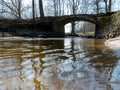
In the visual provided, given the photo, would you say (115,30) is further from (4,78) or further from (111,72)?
(4,78)

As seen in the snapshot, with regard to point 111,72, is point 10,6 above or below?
above

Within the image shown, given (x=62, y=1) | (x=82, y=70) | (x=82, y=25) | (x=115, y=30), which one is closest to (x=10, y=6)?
(x=62, y=1)

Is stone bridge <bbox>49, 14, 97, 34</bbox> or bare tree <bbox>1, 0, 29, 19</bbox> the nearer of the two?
Result: stone bridge <bbox>49, 14, 97, 34</bbox>

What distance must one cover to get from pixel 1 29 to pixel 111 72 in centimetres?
1917

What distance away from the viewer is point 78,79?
127 inches

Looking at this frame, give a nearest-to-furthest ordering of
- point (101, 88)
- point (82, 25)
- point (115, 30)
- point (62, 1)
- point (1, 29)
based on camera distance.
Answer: point (101, 88) → point (115, 30) → point (1, 29) → point (62, 1) → point (82, 25)

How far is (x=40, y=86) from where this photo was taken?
2828mm

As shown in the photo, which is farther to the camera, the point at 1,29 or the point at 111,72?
the point at 1,29

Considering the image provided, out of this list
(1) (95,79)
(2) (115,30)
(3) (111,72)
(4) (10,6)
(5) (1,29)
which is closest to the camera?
(1) (95,79)

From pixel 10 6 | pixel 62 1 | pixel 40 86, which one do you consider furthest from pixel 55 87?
pixel 62 1

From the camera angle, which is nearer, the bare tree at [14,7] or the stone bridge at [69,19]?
the stone bridge at [69,19]

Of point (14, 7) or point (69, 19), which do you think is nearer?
point (69, 19)

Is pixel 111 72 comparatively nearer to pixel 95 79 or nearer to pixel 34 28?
pixel 95 79

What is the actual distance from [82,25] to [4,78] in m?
62.0
